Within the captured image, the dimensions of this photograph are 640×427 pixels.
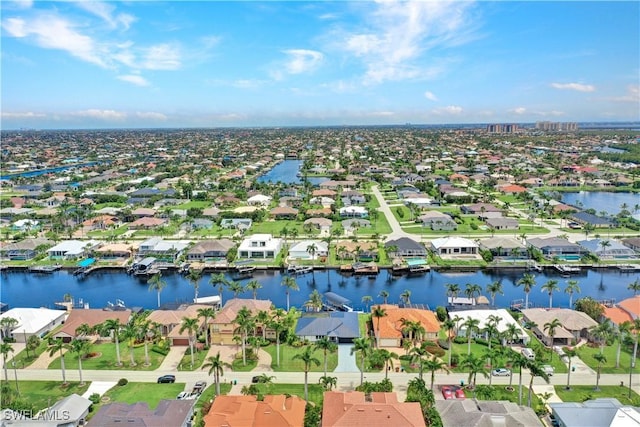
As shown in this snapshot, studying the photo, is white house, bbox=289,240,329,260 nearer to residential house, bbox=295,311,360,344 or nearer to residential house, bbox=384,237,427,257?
residential house, bbox=384,237,427,257

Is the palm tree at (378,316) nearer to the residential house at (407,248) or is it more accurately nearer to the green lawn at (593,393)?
the green lawn at (593,393)

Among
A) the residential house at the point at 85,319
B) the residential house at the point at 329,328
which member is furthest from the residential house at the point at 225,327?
the residential house at the point at 85,319

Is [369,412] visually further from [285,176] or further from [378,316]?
[285,176]

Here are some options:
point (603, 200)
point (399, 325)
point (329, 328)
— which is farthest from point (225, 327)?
point (603, 200)

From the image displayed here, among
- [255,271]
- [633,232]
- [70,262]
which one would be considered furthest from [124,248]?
[633,232]

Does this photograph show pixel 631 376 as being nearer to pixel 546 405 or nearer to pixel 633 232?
pixel 546 405
